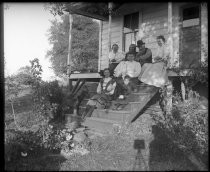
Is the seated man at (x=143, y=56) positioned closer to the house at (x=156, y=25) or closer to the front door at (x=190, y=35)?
the house at (x=156, y=25)

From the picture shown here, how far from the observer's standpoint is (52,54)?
30.0 metres

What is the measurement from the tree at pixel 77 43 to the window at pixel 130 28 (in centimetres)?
1285

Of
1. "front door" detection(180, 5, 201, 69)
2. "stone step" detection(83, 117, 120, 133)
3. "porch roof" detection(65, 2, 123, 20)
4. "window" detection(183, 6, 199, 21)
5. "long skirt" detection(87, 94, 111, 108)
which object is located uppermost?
"porch roof" detection(65, 2, 123, 20)

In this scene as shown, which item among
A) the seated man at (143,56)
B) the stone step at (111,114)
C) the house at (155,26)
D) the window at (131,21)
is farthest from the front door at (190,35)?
the stone step at (111,114)

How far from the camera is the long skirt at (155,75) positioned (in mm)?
8445

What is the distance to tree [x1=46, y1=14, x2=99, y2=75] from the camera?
26891 millimetres

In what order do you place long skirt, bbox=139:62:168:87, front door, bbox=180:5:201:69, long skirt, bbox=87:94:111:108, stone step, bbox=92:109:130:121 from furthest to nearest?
front door, bbox=180:5:201:69
long skirt, bbox=87:94:111:108
long skirt, bbox=139:62:168:87
stone step, bbox=92:109:130:121

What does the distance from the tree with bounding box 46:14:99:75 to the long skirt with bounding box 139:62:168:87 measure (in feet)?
55.2

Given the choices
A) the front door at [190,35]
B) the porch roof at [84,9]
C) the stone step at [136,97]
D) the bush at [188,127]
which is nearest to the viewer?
the bush at [188,127]

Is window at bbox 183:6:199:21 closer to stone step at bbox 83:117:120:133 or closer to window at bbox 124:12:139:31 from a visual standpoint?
window at bbox 124:12:139:31

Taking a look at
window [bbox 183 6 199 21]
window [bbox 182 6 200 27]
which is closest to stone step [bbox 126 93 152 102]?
window [bbox 182 6 200 27]

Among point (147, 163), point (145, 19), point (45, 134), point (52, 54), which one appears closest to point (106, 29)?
point (145, 19)

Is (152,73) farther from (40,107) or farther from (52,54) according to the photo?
(52,54)

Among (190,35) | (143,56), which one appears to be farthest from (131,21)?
(143,56)
